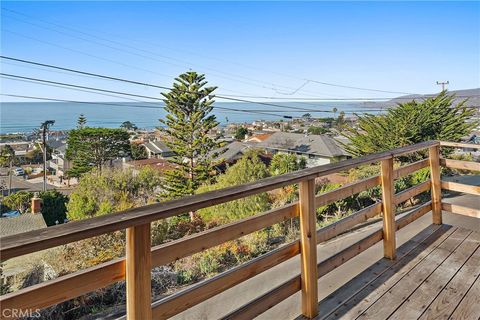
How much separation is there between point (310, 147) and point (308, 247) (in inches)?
1029

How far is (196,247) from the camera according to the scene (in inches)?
45.3

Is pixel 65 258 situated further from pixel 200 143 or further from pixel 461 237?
pixel 200 143

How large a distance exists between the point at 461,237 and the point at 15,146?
176ft

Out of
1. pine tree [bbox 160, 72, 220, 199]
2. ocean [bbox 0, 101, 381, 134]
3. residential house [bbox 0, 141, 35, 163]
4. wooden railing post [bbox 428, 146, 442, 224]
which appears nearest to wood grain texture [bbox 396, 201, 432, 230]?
wooden railing post [bbox 428, 146, 442, 224]

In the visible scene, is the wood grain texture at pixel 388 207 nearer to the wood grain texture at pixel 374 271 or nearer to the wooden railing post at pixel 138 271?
the wood grain texture at pixel 374 271

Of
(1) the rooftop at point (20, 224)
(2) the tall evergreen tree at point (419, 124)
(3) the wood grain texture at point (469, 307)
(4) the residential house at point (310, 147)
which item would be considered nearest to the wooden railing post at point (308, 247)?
(3) the wood grain texture at point (469, 307)

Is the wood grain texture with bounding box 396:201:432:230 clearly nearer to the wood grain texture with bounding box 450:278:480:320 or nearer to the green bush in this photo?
the wood grain texture with bounding box 450:278:480:320

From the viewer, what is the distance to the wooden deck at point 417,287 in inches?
62.9

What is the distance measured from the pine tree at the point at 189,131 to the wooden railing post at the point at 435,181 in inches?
670

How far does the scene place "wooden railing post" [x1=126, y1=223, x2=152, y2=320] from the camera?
95 centimetres

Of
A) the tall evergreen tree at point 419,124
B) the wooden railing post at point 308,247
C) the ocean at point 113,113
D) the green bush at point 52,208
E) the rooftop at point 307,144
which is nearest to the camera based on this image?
the wooden railing post at point 308,247

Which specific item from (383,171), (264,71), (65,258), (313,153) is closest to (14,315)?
(383,171)

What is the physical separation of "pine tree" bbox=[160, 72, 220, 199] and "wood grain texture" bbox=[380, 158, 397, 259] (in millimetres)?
17450

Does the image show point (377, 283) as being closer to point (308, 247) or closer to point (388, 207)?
point (388, 207)
